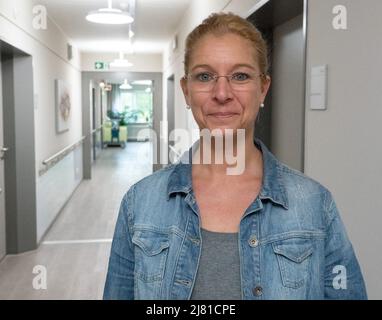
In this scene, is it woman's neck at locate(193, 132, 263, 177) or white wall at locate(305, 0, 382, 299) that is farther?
white wall at locate(305, 0, 382, 299)

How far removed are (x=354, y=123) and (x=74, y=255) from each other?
2.38 m

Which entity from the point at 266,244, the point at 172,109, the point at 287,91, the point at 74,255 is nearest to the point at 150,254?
the point at 266,244

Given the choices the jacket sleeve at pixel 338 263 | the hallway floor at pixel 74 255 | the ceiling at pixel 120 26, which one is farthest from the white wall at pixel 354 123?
the ceiling at pixel 120 26

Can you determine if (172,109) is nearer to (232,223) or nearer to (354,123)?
(354,123)

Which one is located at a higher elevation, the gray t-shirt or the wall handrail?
the gray t-shirt

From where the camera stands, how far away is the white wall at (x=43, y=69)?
2.65 m

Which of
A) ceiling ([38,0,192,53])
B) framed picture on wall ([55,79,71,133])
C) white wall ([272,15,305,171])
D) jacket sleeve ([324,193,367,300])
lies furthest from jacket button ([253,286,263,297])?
framed picture on wall ([55,79,71,133])

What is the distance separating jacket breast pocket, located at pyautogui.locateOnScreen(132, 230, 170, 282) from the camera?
0.69 m

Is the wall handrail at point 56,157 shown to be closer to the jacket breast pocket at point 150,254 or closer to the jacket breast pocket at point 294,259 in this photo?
the jacket breast pocket at point 150,254

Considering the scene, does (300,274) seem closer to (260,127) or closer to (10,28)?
(260,127)

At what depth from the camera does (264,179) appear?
71 cm

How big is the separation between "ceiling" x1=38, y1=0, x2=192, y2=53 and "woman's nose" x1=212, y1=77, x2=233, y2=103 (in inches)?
121

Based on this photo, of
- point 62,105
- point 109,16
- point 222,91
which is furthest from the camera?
point 62,105

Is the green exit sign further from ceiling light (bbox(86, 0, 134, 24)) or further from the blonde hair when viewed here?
the blonde hair
